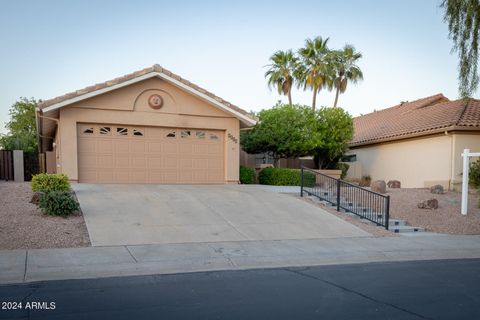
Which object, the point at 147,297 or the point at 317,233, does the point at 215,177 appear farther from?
the point at 147,297

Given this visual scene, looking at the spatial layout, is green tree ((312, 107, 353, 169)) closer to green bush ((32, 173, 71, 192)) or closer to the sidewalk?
the sidewalk

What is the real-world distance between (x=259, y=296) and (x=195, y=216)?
247 inches

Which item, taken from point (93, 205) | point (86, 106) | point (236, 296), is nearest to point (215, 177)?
point (86, 106)

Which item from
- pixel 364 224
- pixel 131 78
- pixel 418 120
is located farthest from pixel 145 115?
pixel 418 120

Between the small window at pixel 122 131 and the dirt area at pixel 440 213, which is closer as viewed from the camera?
the dirt area at pixel 440 213

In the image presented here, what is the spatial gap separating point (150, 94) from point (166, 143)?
2.12 m

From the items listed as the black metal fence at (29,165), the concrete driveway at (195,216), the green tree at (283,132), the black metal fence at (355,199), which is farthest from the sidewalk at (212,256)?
the black metal fence at (29,165)

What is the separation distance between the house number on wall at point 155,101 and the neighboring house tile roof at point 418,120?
1307cm

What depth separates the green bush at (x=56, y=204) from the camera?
11008 millimetres

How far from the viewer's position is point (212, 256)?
874 cm

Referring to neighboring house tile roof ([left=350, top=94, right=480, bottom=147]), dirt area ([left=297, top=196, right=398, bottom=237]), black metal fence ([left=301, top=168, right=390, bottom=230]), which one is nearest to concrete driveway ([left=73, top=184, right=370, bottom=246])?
dirt area ([left=297, top=196, right=398, bottom=237])

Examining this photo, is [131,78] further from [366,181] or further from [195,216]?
[366,181]

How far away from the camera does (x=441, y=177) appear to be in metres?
21.2

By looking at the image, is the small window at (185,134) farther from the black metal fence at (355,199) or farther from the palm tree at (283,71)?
the palm tree at (283,71)
